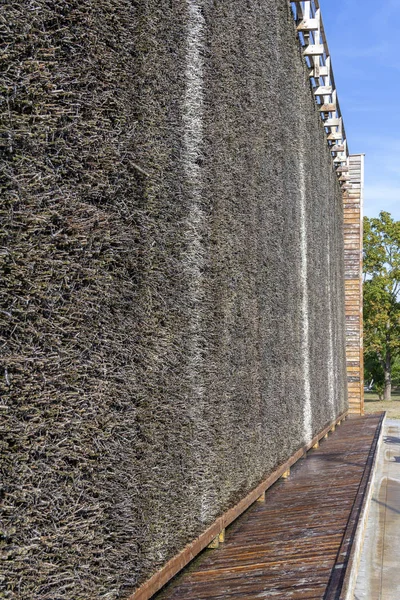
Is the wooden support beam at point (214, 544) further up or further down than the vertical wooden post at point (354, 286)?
further down

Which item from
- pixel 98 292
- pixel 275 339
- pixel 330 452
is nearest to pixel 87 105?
pixel 98 292

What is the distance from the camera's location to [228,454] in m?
3.68

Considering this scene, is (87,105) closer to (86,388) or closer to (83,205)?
(83,205)

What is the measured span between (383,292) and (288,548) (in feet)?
85.4

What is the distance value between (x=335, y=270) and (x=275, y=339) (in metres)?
6.16

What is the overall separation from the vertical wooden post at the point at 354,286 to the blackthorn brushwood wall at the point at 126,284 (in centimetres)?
968

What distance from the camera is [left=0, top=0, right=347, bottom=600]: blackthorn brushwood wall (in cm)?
173

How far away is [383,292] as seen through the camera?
2844cm

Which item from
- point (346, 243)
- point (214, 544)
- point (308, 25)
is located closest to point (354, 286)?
point (346, 243)

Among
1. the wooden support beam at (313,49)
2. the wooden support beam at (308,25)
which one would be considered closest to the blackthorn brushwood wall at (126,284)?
the wooden support beam at (308,25)

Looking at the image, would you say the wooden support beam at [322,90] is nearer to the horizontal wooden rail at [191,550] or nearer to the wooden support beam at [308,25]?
the wooden support beam at [308,25]

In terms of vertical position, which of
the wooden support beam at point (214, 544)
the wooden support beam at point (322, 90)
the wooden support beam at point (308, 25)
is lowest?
the wooden support beam at point (214, 544)

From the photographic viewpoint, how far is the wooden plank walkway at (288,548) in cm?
286

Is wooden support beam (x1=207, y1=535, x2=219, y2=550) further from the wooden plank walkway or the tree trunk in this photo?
the tree trunk
